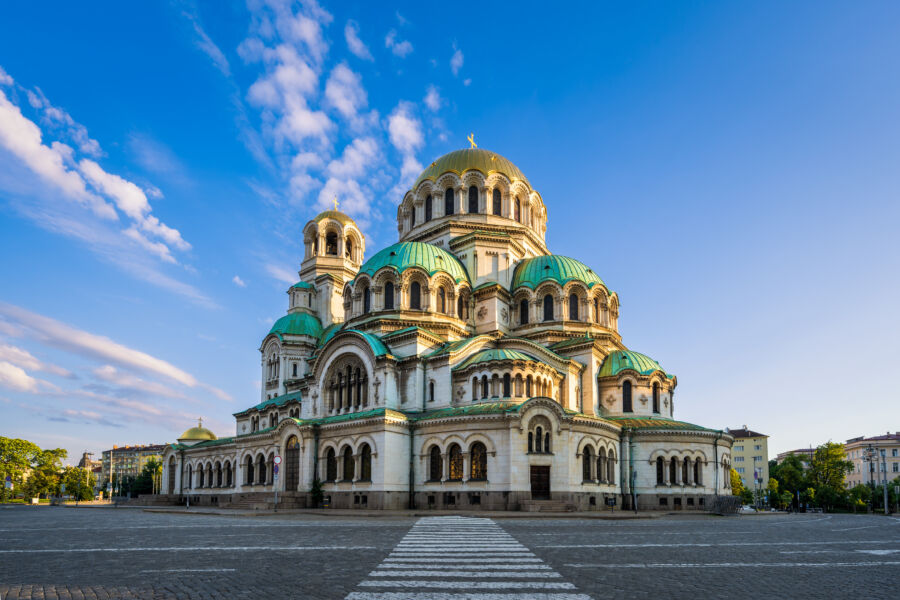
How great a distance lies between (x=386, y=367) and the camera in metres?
43.5

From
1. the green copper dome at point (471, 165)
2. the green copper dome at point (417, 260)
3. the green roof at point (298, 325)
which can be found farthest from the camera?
the green roof at point (298, 325)

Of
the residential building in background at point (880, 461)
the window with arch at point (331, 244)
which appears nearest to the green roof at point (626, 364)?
the window with arch at point (331, 244)

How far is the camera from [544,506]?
36594 millimetres

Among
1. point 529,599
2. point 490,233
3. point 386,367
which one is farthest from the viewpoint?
point 490,233

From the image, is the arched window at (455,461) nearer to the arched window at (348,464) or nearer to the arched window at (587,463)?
the arched window at (348,464)

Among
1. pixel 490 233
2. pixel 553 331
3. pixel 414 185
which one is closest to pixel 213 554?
pixel 553 331

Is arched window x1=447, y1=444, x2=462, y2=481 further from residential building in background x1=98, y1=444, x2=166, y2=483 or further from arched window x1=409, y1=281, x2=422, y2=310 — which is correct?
residential building in background x1=98, y1=444, x2=166, y2=483

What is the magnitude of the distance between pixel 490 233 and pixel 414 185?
9.82m

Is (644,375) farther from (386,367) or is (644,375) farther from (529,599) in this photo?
(529,599)

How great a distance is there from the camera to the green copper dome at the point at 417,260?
48125 mm

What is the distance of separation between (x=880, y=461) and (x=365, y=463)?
306 feet

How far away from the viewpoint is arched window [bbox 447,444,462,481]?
4000 cm

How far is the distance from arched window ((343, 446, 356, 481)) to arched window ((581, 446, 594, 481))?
14255 millimetres

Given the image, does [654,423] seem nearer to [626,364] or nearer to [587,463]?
[626,364]
